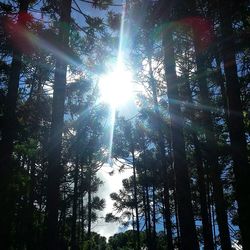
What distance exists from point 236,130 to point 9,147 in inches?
324

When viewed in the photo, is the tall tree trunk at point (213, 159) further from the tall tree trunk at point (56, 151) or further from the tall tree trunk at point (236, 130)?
the tall tree trunk at point (56, 151)

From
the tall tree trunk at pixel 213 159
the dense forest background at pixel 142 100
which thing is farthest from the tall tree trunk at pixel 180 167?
the tall tree trunk at pixel 213 159

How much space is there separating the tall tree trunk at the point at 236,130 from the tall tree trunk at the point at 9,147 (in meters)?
6.26

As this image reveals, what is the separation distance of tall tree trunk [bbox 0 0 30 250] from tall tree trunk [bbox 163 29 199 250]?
478 centimetres

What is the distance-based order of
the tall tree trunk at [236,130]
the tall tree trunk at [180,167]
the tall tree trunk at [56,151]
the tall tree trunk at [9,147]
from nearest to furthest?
the tall tree trunk at [236,130] → the tall tree trunk at [180,167] → the tall tree trunk at [56,151] → the tall tree trunk at [9,147]

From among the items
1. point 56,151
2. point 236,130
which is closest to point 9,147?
point 56,151

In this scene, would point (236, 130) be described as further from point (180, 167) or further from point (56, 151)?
point (56, 151)

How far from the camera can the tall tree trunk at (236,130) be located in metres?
9.11

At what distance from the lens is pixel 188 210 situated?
9500 mm

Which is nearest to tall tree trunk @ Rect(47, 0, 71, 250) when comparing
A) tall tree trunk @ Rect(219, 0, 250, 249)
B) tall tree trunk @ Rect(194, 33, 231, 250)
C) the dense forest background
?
the dense forest background

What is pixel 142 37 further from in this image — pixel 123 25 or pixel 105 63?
pixel 105 63

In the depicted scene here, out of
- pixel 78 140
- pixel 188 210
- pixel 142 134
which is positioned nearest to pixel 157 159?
pixel 142 134

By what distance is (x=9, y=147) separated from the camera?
45.8 ft

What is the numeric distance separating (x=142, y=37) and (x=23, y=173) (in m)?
9.71
